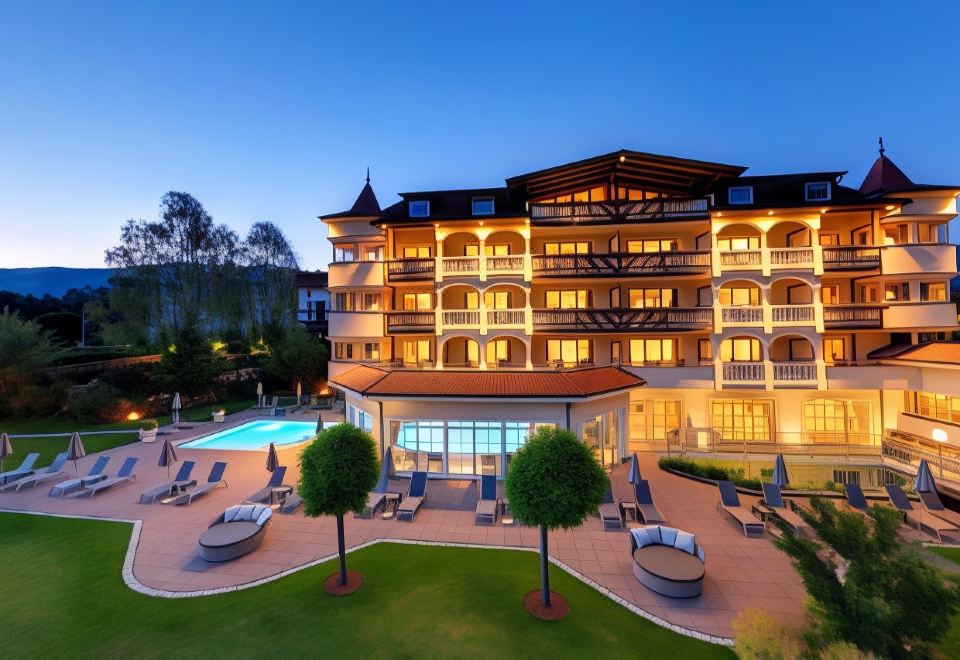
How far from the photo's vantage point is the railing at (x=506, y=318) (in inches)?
928

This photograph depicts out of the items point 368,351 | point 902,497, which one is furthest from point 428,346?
point 902,497

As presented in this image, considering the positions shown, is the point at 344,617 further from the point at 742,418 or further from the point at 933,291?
the point at 933,291

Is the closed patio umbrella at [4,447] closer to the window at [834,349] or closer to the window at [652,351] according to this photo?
the window at [652,351]

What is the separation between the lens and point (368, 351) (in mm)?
26953

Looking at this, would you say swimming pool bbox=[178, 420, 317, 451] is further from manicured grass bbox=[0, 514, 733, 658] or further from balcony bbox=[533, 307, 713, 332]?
balcony bbox=[533, 307, 713, 332]

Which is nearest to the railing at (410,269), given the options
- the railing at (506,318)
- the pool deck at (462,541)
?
the railing at (506,318)

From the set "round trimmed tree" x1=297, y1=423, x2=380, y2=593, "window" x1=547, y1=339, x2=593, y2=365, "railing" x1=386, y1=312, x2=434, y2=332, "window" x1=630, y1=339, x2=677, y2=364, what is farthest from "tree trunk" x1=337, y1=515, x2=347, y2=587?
"window" x1=630, y1=339, x2=677, y2=364

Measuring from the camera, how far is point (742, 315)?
888 inches

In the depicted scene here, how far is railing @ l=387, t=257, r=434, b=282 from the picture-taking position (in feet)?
80.8

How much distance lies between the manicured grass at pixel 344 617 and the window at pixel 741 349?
19201 mm

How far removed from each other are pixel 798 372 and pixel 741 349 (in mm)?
3017

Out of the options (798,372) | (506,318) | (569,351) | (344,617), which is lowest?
(344,617)

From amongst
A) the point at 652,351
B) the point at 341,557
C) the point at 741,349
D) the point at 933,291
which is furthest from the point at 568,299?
the point at 933,291

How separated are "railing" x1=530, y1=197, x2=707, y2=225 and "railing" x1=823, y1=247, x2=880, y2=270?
761cm
